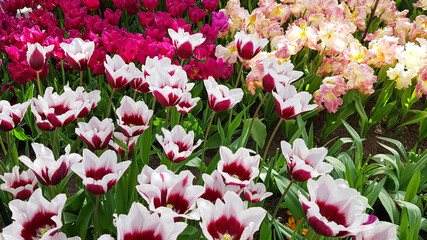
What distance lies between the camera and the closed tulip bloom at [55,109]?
1.18 metres

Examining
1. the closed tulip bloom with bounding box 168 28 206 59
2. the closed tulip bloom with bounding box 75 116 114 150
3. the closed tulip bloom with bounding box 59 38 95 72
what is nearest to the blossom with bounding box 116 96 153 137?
the closed tulip bloom with bounding box 75 116 114 150

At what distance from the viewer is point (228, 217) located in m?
0.89

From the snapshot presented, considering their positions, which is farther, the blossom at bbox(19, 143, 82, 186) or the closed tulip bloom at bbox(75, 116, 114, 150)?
the closed tulip bloom at bbox(75, 116, 114, 150)

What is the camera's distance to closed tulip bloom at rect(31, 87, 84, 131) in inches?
46.5

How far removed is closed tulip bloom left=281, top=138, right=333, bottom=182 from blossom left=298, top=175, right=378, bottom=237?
4.4 inches

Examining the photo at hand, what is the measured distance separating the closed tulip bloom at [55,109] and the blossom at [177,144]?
0.25 metres

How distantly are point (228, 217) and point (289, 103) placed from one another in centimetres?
48

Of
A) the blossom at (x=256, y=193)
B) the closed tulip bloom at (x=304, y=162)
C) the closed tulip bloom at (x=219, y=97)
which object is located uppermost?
the closed tulip bloom at (x=219, y=97)

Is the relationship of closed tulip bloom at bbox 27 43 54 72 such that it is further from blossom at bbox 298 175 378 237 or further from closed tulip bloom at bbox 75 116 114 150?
blossom at bbox 298 175 378 237

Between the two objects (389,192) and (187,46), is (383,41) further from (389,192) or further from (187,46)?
(187,46)

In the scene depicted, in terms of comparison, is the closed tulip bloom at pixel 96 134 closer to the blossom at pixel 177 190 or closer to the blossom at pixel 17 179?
the blossom at pixel 17 179

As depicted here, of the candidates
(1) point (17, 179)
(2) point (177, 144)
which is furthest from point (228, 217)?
(1) point (17, 179)

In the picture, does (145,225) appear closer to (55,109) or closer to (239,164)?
(239,164)

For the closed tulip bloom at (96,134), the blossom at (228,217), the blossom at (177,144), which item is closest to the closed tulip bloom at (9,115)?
the closed tulip bloom at (96,134)
